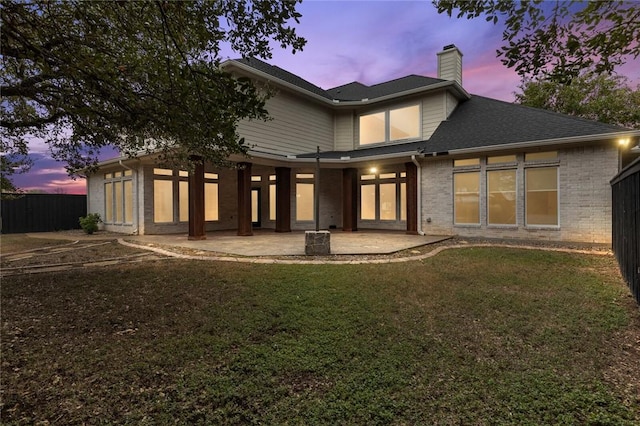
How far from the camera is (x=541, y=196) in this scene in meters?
10.2

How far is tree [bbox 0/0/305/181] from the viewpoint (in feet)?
11.4

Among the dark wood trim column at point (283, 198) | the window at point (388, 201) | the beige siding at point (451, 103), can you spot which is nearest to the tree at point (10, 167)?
the dark wood trim column at point (283, 198)

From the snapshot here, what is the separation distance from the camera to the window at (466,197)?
11430 mm

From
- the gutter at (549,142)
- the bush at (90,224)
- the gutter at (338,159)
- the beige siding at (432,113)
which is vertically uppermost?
the beige siding at (432,113)

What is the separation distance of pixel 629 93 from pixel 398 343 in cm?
2459

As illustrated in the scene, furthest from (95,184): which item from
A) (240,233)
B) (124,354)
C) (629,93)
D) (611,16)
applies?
(629,93)

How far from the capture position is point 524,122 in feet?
37.2

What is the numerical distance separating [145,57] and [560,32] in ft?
16.4

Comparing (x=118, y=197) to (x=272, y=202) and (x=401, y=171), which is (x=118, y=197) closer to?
(x=272, y=202)

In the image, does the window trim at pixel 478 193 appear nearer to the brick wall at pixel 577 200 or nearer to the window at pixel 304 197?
the brick wall at pixel 577 200

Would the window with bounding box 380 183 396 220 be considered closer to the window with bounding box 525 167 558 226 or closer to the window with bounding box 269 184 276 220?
the window with bounding box 269 184 276 220

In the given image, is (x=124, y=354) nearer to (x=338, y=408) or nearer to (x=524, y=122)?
(x=338, y=408)

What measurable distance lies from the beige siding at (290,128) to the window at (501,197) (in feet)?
26.2

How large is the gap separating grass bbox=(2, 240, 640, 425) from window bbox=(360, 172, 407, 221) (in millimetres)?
9529
